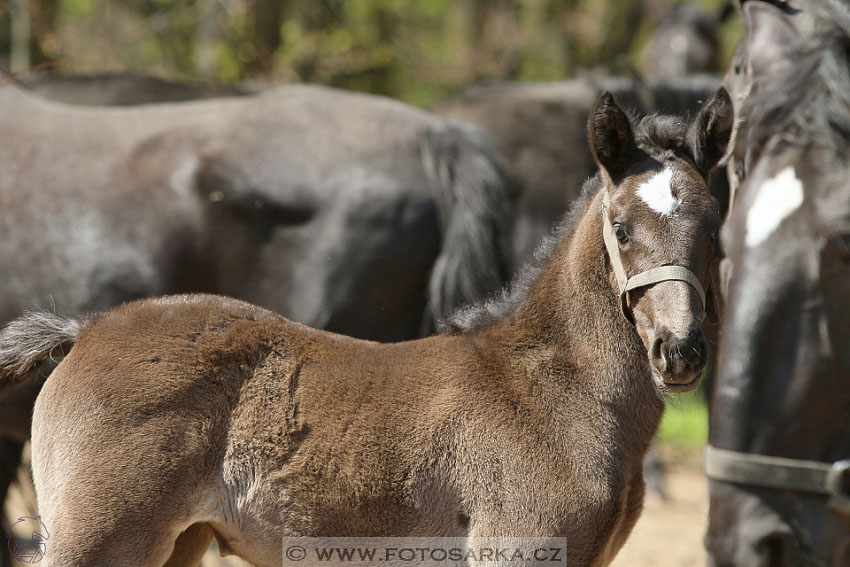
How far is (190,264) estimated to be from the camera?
3760 mm

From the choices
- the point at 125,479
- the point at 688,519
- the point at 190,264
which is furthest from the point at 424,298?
the point at 688,519

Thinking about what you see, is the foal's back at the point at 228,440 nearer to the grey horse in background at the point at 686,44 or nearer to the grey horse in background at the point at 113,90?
the grey horse in background at the point at 113,90

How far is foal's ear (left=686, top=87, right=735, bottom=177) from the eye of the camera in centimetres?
237

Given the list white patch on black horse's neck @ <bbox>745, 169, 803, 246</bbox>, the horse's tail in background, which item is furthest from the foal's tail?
white patch on black horse's neck @ <bbox>745, 169, 803, 246</bbox>

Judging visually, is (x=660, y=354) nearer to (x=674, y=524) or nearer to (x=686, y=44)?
(x=674, y=524)

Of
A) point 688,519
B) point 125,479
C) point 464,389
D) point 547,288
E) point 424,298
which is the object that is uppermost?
point 547,288

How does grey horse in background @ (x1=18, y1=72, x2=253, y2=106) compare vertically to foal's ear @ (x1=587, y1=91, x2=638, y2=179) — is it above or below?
below

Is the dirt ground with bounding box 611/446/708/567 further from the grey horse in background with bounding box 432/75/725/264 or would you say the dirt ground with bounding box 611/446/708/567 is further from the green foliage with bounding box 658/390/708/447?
the grey horse in background with bounding box 432/75/725/264

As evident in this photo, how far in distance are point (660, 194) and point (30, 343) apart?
5.54 ft

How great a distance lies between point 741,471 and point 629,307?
0.51 metres

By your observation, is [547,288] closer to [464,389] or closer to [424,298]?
[464,389]

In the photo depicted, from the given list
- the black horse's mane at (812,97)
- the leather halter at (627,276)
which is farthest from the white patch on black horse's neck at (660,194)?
the black horse's mane at (812,97)

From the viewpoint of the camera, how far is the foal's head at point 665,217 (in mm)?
2096

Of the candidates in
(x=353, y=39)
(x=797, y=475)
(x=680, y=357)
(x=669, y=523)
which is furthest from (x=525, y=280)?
(x=353, y=39)
